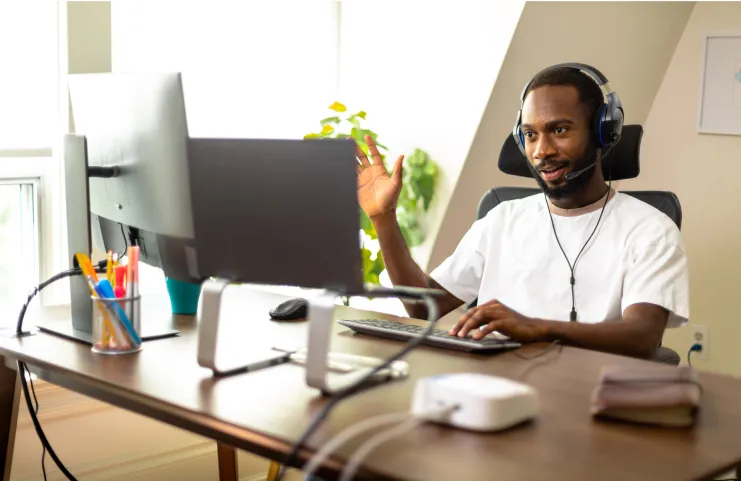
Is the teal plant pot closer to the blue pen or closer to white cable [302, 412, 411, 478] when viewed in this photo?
the blue pen

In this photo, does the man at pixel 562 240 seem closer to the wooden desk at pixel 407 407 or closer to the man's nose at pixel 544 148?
the man's nose at pixel 544 148

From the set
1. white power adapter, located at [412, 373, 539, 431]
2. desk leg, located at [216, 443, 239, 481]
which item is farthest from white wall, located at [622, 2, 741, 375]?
white power adapter, located at [412, 373, 539, 431]

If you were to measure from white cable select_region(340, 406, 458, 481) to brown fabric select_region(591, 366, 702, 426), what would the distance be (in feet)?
0.70

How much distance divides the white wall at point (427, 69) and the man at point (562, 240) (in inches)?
38.2

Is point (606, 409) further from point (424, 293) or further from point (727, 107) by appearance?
point (727, 107)

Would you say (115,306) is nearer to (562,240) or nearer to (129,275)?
(129,275)

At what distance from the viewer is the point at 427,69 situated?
3309 millimetres

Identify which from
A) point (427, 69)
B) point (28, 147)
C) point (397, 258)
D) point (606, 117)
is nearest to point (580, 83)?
point (606, 117)

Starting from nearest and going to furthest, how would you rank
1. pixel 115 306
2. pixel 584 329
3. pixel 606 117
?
pixel 115 306
pixel 584 329
pixel 606 117

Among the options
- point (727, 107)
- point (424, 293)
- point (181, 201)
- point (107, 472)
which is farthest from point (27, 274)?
point (727, 107)

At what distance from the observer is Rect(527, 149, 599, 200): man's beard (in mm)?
2102

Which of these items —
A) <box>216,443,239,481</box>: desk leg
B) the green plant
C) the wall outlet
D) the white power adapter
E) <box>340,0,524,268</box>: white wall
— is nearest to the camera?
the white power adapter

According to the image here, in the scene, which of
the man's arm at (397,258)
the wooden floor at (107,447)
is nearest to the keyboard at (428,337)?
the man's arm at (397,258)

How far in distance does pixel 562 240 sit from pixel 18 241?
1.58 m
